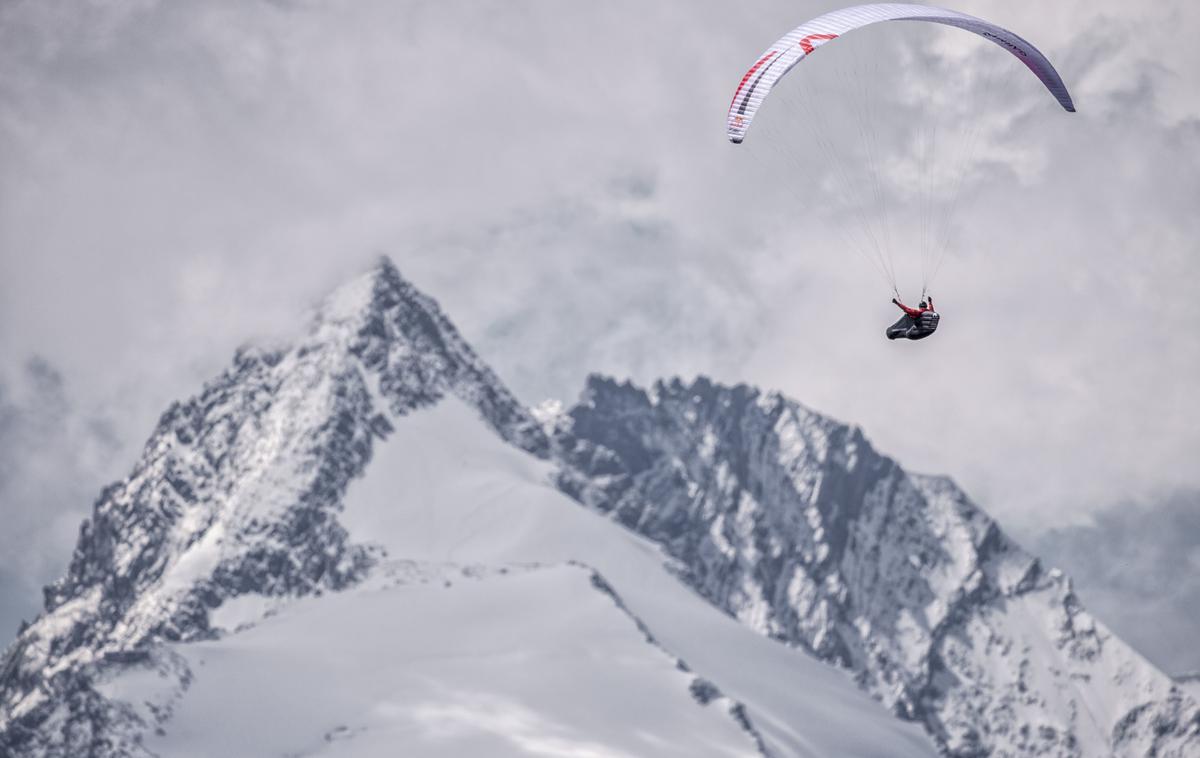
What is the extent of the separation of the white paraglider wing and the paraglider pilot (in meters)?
11.3

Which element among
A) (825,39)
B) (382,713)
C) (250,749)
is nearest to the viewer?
(825,39)

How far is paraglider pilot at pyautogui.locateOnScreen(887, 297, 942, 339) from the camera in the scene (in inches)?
2852

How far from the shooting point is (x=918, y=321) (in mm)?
72562

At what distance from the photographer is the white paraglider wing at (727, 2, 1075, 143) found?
227ft

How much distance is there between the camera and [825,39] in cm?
6969

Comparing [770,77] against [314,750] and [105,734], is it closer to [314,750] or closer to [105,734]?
[314,750]

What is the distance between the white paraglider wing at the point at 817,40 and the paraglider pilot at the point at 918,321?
444 inches

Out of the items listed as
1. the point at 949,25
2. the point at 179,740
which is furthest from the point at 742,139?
the point at 179,740

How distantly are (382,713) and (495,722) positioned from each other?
15.7m

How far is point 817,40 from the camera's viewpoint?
6994cm

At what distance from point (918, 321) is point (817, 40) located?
13711 mm

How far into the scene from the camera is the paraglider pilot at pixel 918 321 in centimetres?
7244

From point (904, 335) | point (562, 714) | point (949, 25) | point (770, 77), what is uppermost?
point (562, 714)

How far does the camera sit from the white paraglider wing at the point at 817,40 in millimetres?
69188
